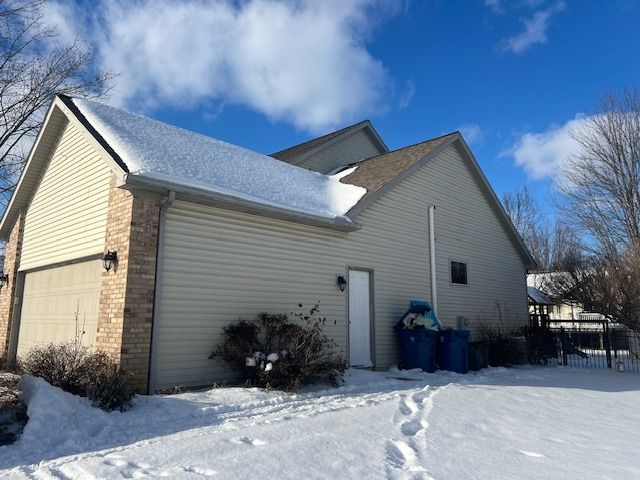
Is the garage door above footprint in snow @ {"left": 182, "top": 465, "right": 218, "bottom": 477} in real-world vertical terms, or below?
above

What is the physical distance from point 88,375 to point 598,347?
73.4 feet

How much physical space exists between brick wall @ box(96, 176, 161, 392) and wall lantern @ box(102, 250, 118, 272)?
0.09 meters


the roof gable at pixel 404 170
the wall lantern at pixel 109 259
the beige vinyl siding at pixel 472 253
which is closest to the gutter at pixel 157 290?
the wall lantern at pixel 109 259

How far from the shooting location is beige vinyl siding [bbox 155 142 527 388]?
8148 mm

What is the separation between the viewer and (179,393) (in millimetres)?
7484

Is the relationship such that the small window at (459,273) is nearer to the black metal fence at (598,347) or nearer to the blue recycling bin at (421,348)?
the blue recycling bin at (421,348)

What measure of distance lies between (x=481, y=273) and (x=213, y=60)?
34.8 feet

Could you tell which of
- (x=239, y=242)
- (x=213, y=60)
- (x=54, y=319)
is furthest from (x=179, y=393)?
(x=213, y=60)

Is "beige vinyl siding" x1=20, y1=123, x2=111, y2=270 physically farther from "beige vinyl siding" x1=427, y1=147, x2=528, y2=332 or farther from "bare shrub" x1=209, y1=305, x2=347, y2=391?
"beige vinyl siding" x1=427, y1=147, x2=528, y2=332

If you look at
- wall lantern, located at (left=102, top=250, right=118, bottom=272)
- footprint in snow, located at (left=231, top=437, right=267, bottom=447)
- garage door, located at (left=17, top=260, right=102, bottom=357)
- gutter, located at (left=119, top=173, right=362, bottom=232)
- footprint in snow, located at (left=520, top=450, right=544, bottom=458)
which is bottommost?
footprint in snow, located at (left=520, top=450, right=544, bottom=458)

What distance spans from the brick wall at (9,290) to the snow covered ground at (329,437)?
21.3 ft

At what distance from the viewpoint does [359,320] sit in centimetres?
1143

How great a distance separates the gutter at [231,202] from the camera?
24.7 ft

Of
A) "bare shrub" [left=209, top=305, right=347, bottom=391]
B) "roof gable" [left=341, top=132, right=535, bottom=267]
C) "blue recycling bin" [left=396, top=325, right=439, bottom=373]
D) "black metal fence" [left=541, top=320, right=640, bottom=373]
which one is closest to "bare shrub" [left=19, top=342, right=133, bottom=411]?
"bare shrub" [left=209, top=305, right=347, bottom=391]
